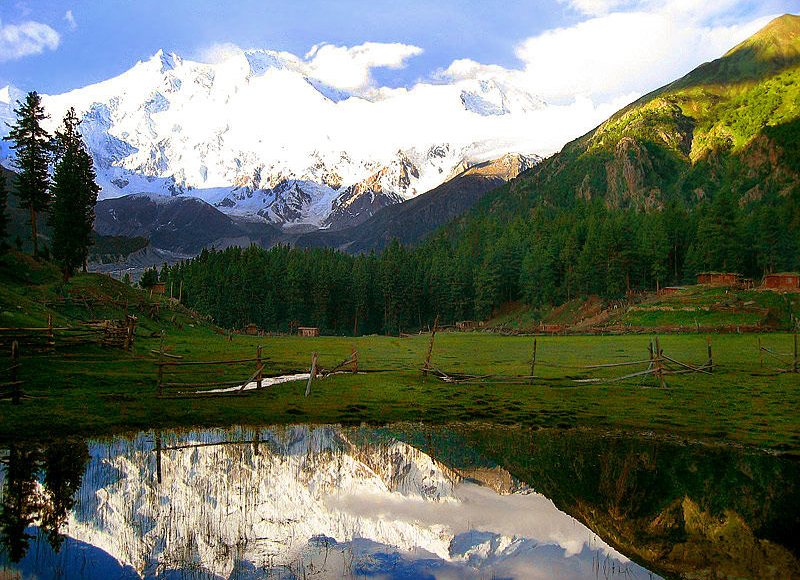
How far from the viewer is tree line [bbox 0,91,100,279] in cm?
7881

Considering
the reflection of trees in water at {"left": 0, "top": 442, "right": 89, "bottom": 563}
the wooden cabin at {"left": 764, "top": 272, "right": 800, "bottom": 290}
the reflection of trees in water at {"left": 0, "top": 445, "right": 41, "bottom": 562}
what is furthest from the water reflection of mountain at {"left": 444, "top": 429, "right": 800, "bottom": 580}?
the wooden cabin at {"left": 764, "top": 272, "right": 800, "bottom": 290}

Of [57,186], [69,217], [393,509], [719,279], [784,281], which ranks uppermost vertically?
[57,186]

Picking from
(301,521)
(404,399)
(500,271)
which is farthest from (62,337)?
(500,271)

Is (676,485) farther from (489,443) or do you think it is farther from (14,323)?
(14,323)

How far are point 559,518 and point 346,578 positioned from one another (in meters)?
6.19

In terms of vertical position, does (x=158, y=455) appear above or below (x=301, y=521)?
above

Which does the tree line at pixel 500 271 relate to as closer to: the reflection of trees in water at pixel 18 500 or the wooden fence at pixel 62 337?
the wooden fence at pixel 62 337

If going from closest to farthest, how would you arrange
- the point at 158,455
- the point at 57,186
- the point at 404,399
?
1. the point at 158,455
2. the point at 404,399
3. the point at 57,186

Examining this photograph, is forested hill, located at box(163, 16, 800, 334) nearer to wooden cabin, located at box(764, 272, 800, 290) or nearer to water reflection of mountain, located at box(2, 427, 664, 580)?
wooden cabin, located at box(764, 272, 800, 290)

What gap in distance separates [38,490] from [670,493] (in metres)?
17.0

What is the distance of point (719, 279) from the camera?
10469 cm

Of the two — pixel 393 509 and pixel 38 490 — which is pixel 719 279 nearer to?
pixel 393 509

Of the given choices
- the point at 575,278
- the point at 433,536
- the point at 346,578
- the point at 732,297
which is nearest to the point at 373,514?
the point at 433,536

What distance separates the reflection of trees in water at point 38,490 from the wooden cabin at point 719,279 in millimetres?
105534
